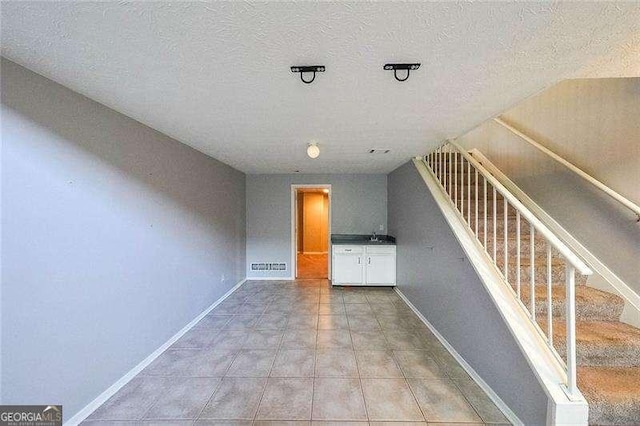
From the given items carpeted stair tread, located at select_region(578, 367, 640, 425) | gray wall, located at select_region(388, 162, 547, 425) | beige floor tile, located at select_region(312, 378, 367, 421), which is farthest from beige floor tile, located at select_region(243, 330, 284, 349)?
carpeted stair tread, located at select_region(578, 367, 640, 425)

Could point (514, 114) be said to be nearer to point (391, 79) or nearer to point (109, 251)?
point (391, 79)

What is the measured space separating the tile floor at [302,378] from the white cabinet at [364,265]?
3.88 ft

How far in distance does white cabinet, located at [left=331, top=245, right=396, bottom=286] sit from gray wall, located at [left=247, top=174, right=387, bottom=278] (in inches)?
24.8

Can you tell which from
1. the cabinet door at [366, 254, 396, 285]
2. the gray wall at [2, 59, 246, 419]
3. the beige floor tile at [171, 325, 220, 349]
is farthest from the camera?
the cabinet door at [366, 254, 396, 285]

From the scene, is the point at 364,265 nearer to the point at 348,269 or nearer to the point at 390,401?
the point at 348,269

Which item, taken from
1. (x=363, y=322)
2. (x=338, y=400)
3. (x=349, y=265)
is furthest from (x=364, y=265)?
(x=338, y=400)

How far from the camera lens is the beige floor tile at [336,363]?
1992 mm

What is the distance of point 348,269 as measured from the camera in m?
4.32

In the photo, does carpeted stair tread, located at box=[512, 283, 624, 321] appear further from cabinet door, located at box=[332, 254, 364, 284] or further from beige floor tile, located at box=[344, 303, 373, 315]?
cabinet door, located at box=[332, 254, 364, 284]

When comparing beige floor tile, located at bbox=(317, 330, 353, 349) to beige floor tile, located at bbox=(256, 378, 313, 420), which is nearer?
beige floor tile, located at bbox=(256, 378, 313, 420)

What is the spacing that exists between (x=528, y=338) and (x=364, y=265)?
286 centimetres

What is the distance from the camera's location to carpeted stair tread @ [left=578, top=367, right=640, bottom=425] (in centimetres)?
133

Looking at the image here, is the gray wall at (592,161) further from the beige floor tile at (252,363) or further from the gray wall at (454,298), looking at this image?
the beige floor tile at (252,363)

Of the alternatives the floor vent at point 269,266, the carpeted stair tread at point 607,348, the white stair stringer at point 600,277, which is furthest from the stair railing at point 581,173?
the floor vent at point 269,266
